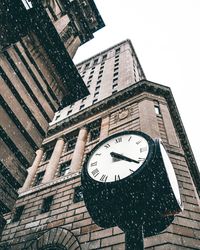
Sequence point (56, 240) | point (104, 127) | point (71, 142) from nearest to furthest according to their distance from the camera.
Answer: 1. point (56, 240)
2. point (104, 127)
3. point (71, 142)

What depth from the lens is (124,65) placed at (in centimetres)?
3703

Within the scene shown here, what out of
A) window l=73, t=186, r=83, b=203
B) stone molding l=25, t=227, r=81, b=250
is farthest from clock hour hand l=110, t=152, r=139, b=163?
window l=73, t=186, r=83, b=203

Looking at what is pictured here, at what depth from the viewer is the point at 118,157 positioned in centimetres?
271

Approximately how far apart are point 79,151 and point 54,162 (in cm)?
194

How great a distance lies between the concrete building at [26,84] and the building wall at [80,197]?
500 cm

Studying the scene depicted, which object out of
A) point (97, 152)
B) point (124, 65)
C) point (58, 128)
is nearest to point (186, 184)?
point (97, 152)

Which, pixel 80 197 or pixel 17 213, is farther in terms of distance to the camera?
pixel 17 213

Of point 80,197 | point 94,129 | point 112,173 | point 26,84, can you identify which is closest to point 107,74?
point 94,129

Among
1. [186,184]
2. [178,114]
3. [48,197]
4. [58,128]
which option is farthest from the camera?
[58,128]

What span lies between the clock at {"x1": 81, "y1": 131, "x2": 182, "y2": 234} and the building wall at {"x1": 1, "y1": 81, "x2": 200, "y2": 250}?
22.8ft

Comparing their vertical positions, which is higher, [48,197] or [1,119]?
[1,119]

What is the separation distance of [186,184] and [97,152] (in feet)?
32.4

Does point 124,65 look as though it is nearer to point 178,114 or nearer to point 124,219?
point 178,114

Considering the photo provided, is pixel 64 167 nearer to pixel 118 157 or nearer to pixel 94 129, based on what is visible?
pixel 94 129
